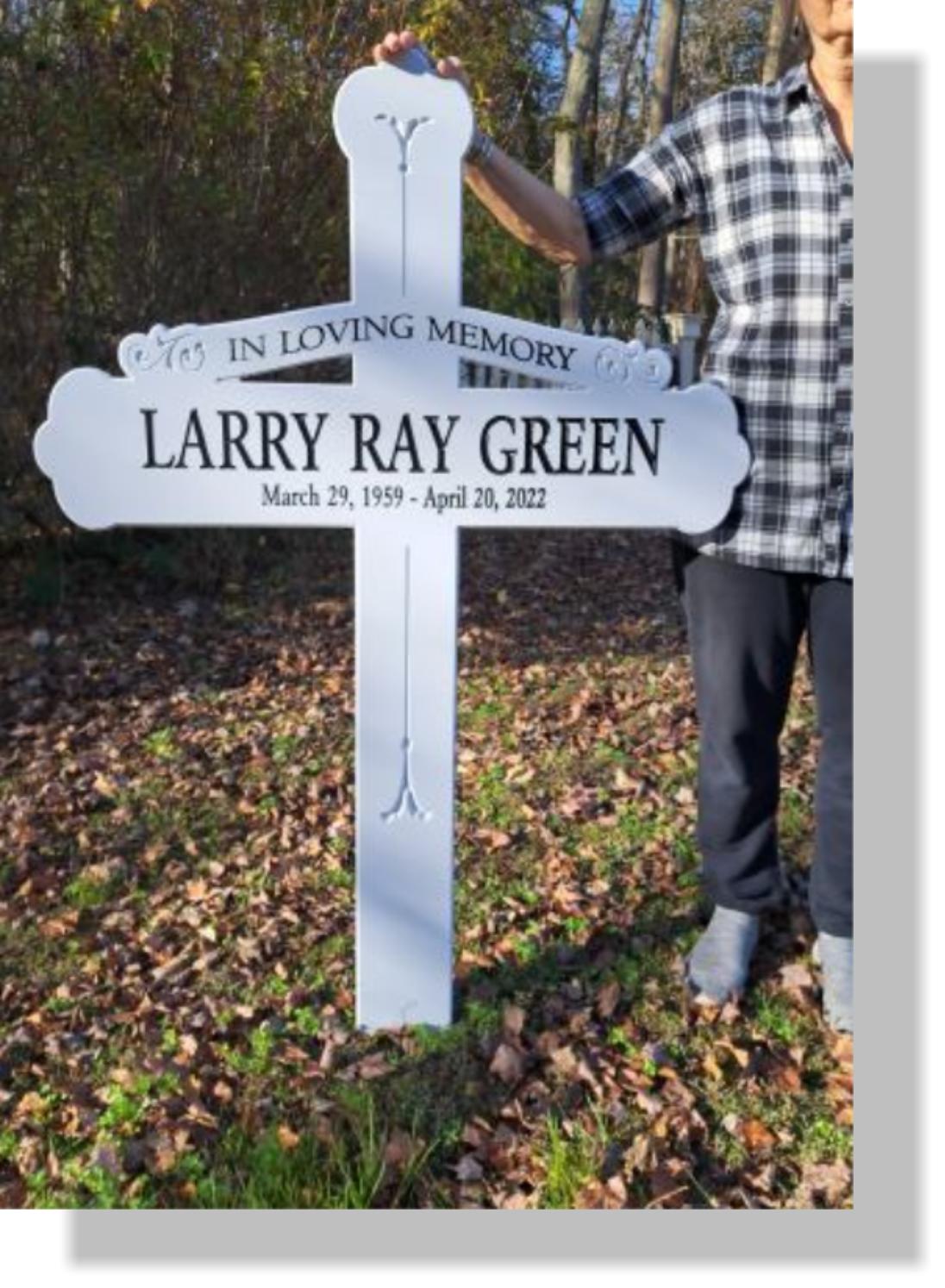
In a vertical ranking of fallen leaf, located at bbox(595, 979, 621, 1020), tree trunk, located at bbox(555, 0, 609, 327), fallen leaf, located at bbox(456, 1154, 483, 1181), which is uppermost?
tree trunk, located at bbox(555, 0, 609, 327)

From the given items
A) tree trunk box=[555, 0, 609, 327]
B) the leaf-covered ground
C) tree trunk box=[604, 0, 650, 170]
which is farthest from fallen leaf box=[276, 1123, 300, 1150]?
tree trunk box=[604, 0, 650, 170]

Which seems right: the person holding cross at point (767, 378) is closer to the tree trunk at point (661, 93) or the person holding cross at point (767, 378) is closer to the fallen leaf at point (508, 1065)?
the fallen leaf at point (508, 1065)

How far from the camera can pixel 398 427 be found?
7.27 ft

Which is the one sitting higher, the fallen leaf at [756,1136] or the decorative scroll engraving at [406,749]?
the decorative scroll engraving at [406,749]

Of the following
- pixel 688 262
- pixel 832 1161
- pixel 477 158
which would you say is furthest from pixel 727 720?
pixel 688 262

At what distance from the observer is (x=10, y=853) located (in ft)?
11.7

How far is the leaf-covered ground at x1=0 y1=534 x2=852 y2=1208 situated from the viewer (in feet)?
7.43

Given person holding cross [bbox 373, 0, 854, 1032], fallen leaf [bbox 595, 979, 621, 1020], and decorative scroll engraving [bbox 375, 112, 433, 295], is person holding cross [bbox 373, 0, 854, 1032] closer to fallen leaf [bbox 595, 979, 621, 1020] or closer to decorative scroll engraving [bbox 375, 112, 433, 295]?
decorative scroll engraving [bbox 375, 112, 433, 295]

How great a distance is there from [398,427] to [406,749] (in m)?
0.62

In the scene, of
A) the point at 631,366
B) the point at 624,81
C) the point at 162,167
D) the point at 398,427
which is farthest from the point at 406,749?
the point at 624,81

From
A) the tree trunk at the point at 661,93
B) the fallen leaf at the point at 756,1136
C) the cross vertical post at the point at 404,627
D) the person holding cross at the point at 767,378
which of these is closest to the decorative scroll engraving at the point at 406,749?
the cross vertical post at the point at 404,627

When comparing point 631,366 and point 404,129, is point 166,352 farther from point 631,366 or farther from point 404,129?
point 631,366

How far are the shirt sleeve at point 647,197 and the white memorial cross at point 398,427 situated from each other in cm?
35

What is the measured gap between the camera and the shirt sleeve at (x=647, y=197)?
94.3 inches
